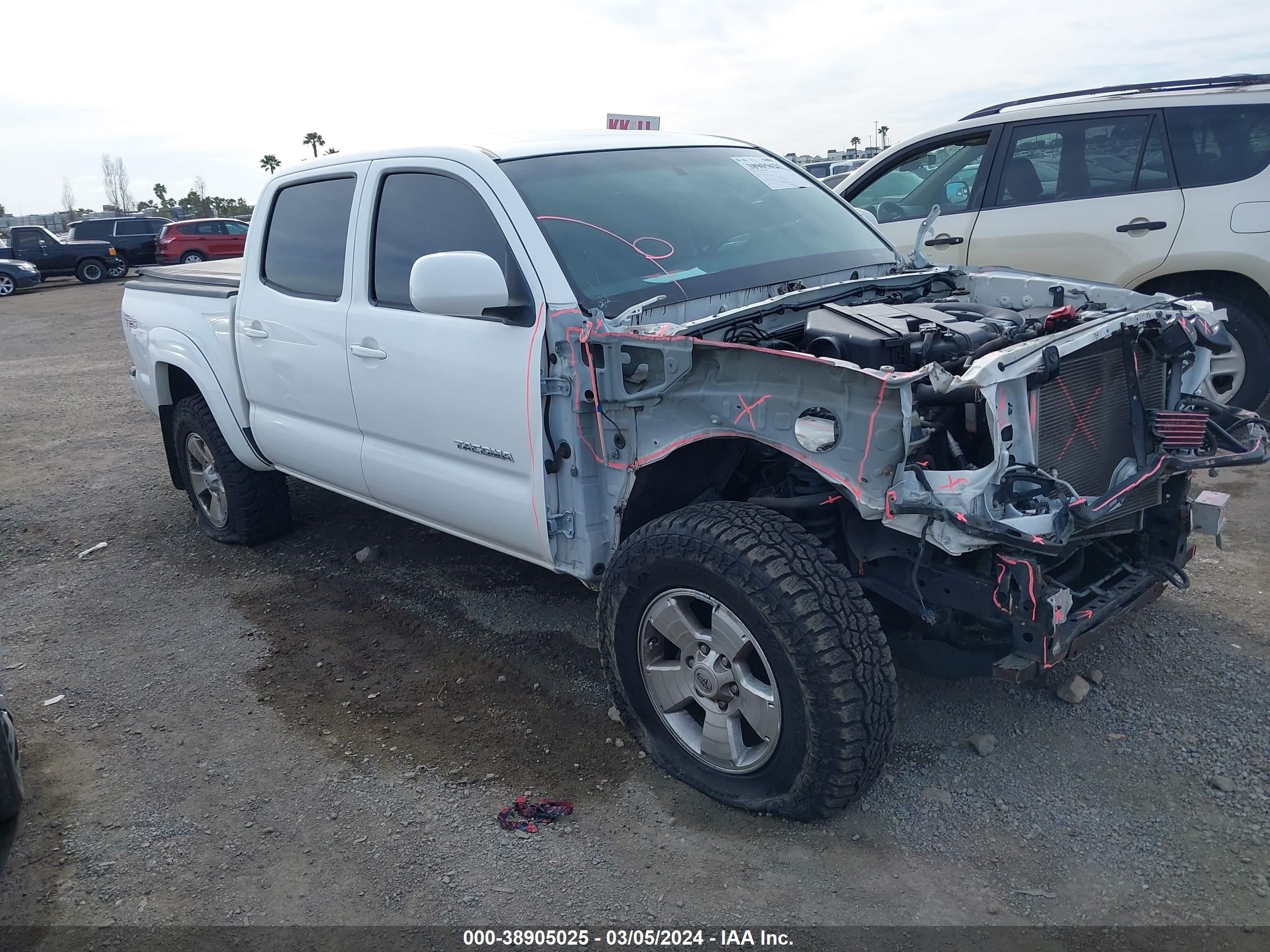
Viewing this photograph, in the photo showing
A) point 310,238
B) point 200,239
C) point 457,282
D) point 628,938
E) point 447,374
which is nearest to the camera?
point 628,938

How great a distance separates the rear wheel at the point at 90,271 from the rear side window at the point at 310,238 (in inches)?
969

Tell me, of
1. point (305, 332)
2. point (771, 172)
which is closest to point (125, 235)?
point (305, 332)

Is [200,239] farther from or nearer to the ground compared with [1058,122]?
nearer to the ground

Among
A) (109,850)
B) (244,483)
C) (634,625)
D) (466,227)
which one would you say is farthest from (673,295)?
(244,483)

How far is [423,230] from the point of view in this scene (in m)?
3.95

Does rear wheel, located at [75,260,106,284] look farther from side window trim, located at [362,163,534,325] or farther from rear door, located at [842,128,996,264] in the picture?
side window trim, located at [362,163,534,325]

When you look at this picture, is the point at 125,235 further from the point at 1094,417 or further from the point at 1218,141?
the point at 1094,417

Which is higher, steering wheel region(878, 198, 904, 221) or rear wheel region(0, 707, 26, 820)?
steering wheel region(878, 198, 904, 221)

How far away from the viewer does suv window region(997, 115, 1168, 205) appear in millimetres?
5965

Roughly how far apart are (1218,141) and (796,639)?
488 centimetres

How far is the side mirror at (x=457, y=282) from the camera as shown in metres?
3.23

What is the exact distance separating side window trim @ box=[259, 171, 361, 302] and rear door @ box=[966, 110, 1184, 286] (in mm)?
3974

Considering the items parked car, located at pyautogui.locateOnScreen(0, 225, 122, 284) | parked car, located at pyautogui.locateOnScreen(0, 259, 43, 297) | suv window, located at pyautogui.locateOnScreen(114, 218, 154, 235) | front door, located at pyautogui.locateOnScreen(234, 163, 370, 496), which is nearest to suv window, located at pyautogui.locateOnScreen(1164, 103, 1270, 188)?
front door, located at pyautogui.locateOnScreen(234, 163, 370, 496)

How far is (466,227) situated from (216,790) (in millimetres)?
2220
